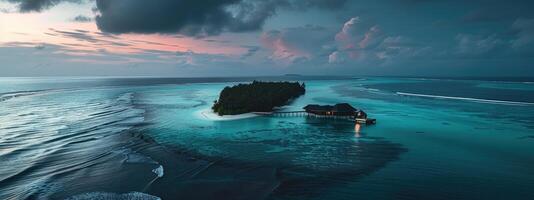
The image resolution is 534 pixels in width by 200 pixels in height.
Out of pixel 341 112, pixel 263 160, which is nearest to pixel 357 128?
pixel 341 112

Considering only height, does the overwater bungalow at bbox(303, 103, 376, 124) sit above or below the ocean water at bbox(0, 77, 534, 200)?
above

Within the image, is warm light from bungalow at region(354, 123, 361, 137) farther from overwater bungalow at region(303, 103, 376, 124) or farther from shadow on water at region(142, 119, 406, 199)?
shadow on water at region(142, 119, 406, 199)

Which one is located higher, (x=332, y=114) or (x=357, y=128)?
(x=332, y=114)

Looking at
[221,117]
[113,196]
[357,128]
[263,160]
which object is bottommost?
[113,196]

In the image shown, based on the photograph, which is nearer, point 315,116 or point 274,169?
point 274,169

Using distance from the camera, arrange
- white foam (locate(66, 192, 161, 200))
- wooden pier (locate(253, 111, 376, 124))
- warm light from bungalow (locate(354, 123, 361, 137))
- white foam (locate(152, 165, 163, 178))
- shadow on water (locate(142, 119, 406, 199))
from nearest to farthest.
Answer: white foam (locate(66, 192, 161, 200)) < shadow on water (locate(142, 119, 406, 199)) < white foam (locate(152, 165, 163, 178)) < warm light from bungalow (locate(354, 123, 361, 137)) < wooden pier (locate(253, 111, 376, 124))

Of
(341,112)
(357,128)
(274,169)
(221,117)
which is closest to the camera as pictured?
(274,169)

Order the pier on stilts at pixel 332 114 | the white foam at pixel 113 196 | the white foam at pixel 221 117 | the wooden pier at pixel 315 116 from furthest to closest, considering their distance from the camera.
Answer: the white foam at pixel 221 117
the pier on stilts at pixel 332 114
the wooden pier at pixel 315 116
the white foam at pixel 113 196

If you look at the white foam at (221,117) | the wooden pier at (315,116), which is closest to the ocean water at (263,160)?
the wooden pier at (315,116)

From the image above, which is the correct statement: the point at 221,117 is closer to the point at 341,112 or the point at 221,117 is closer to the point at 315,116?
the point at 315,116

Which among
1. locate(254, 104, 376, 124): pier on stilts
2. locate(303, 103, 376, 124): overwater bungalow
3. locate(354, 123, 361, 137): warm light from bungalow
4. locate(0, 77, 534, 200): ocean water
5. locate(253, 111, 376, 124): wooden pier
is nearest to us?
locate(0, 77, 534, 200): ocean water

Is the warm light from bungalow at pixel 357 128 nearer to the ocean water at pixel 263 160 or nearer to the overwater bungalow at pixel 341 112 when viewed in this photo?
the ocean water at pixel 263 160

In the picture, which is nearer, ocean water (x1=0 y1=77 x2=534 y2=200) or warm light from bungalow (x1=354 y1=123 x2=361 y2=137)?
ocean water (x1=0 y1=77 x2=534 y2=200)

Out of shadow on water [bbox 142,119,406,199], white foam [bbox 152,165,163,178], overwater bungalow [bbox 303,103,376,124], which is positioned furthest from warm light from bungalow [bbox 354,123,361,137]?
white foam [bbox 152,165,163,178]
